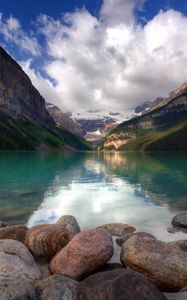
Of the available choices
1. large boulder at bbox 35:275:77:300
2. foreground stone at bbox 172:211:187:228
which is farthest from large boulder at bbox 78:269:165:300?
foreground stone at bbox 172:211:187:228

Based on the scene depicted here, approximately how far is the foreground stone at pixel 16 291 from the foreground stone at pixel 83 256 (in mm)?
2724

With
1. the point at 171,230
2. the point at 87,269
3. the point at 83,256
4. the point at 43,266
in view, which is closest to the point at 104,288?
the point at 87,269

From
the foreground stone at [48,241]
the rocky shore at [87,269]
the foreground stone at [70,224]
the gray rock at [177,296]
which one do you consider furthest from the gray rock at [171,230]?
the gray rock at [177,296]

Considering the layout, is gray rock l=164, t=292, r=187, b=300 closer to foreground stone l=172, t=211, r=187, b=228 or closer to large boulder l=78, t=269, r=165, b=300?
large boulder l=78, t=269, r=165, b=300

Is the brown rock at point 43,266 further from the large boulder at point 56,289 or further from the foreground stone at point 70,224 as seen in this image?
the foreground stone at point 70,224

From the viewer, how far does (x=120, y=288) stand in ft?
36.0

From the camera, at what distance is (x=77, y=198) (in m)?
40.9

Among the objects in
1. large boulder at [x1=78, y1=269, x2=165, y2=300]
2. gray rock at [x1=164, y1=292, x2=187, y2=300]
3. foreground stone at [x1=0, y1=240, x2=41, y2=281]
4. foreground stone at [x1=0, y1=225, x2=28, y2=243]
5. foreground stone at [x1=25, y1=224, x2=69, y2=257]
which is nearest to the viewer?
large boulder at [x1=78, y1=269, x2=165, y2=300]

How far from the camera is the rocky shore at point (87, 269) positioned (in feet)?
36.2

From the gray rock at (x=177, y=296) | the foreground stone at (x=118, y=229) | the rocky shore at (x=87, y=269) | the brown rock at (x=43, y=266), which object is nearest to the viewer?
the rocky shore at (x=87, y=269)

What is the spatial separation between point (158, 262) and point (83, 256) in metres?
3.23

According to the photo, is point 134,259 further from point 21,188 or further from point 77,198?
point 21,188

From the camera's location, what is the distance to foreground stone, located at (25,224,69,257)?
52.2 ft

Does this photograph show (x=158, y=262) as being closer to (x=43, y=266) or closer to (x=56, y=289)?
(x=56, y=289)
